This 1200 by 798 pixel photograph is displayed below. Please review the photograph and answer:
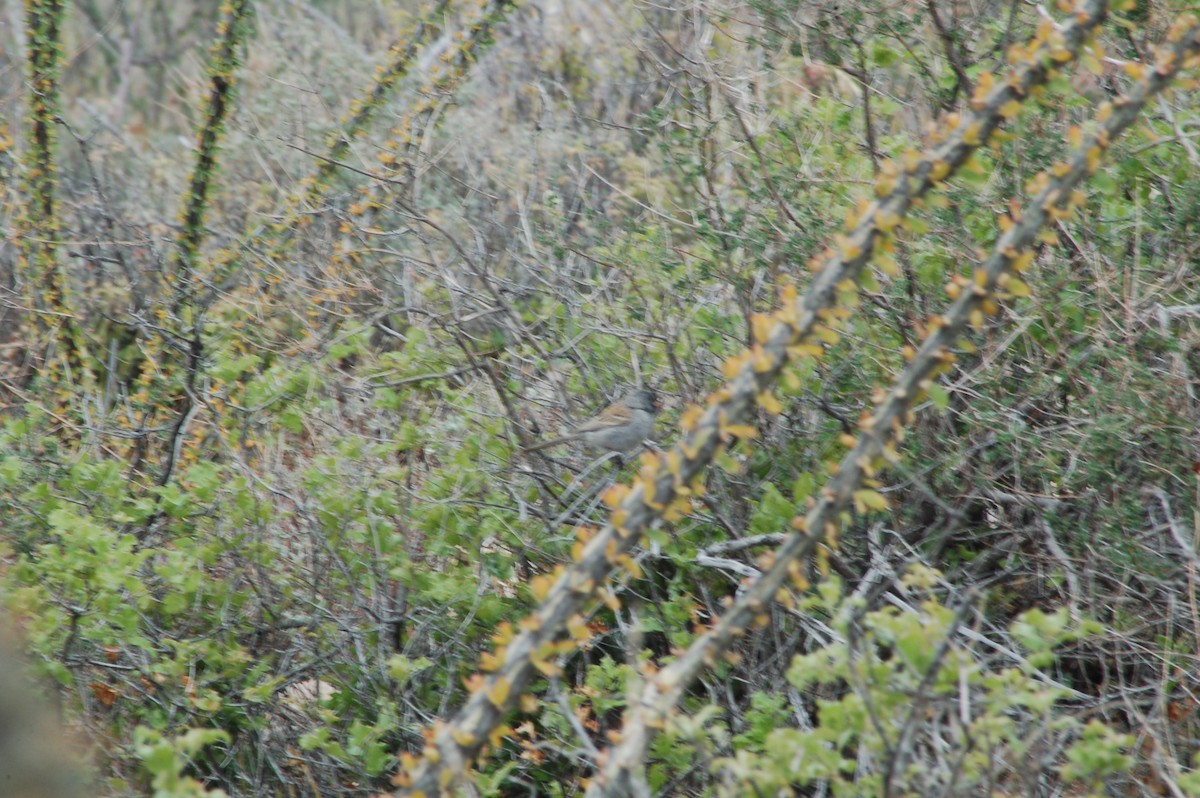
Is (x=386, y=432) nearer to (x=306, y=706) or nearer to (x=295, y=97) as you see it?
(x=306, y=706)

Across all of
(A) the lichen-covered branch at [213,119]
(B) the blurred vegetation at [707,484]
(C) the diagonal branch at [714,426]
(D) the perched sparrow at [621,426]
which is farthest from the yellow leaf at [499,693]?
(A) the lichen-covered branch at [213,119]

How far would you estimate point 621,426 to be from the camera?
14.6ft

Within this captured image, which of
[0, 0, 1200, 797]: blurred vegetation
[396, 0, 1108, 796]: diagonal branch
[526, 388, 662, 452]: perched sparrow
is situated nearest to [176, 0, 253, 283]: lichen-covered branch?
[0, 0, 1200, 797]: blurred vegetation

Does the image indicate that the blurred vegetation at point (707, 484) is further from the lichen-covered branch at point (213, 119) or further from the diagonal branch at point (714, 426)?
the lichen-covered branch at point (213, 119)

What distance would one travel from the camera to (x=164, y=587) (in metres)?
4.66

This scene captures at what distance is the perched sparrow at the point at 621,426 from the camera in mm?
4387

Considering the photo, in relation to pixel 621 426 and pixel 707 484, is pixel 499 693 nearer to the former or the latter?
pixel 621 426

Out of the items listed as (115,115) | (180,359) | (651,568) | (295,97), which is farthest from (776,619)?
(115,115)

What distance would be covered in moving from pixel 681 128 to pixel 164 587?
3.05m

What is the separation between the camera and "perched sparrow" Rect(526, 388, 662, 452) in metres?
4.39

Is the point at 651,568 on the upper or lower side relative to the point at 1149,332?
lower

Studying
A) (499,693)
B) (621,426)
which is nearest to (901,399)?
(499,693)

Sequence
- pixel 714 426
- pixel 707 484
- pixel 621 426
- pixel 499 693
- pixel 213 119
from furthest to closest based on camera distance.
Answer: pixel 213 119, pixel 707 484, pixel 621 426, pixel 714 426, pixel 499 693

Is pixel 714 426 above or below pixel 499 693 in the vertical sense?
above
